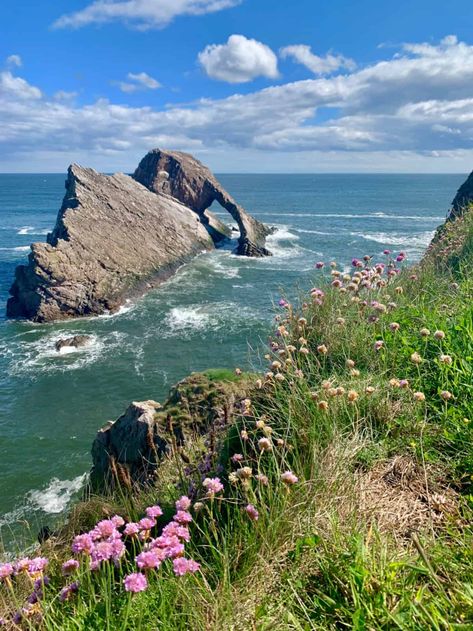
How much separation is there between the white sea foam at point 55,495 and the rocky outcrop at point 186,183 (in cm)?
4486

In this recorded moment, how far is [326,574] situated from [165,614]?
91 cm

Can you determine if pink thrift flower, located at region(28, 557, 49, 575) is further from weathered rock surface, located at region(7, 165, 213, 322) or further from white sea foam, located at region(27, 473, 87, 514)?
weathered rock surface, located at region(7, 165, 213, 322)

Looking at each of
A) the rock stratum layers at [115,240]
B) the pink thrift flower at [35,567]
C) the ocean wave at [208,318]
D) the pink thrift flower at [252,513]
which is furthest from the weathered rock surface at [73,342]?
the pink thrift flower at [252,513]

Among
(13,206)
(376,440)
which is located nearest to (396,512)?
(376,440)

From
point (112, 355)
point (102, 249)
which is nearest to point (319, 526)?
point (112, 355)

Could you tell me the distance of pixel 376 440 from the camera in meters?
3.84

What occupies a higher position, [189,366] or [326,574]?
[326,574]

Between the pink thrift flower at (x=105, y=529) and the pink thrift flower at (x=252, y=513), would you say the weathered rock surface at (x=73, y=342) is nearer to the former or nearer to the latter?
the pink thrift flower at (x=105, y=529)

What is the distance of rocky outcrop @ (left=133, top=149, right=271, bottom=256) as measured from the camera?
59553mm

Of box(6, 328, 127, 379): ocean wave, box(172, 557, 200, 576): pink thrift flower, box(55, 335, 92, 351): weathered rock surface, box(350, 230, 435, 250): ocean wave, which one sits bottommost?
box(6, 328, 127, 379): ocean wave

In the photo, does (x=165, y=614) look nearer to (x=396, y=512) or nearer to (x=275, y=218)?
(x=396, y=512)

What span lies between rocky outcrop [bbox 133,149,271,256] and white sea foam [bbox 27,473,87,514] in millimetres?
44858

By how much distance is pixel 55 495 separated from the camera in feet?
50.0

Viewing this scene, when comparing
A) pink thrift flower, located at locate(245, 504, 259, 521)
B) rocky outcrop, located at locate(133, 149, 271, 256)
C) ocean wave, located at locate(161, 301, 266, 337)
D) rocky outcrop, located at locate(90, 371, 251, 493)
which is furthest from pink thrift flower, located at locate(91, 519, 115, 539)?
rocky outcrop, located at locate(133, 149, 271, 256)
